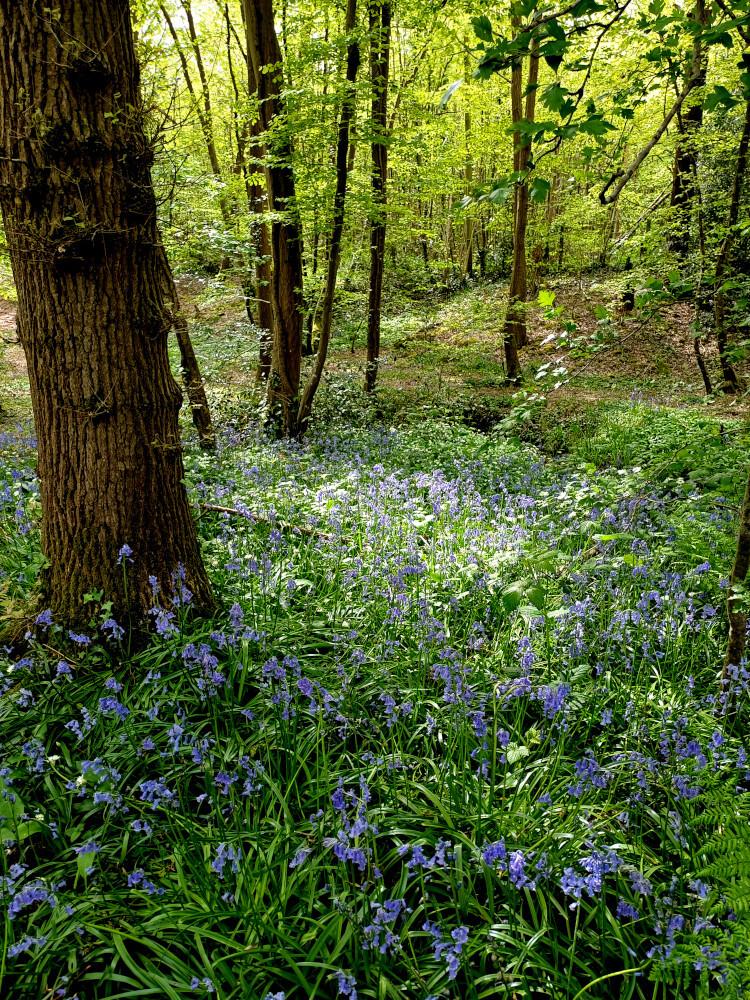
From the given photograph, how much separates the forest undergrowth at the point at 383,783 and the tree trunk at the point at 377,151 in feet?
21.3

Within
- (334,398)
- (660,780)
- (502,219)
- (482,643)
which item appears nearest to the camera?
(660,780)

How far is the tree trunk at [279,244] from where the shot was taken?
8.34 metres

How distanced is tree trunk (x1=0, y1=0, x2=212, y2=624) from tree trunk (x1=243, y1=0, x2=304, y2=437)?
17.1 ft

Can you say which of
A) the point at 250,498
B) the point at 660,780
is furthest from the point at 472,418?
the point at 660,780

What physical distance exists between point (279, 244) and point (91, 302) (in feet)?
22.3


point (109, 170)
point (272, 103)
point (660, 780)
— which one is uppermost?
Result: point (272, 103)

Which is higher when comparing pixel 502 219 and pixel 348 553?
pixel 502 219

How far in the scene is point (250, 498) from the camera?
540 centimetres

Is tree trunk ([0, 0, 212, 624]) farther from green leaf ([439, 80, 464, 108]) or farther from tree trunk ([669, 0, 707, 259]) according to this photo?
tree trunk ([669, 0, 707, 259])

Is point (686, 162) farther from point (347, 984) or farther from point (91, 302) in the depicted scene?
point (347, 984)

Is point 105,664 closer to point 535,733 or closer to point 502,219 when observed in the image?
point 535,733

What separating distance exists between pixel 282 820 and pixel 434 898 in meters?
0.68

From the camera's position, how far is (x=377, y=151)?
1041cm

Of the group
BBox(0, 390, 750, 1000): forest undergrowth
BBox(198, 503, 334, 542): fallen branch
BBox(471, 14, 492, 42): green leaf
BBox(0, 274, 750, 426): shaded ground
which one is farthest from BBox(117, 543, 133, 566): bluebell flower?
BBox(0, 274, 750, 426): shaded ground
